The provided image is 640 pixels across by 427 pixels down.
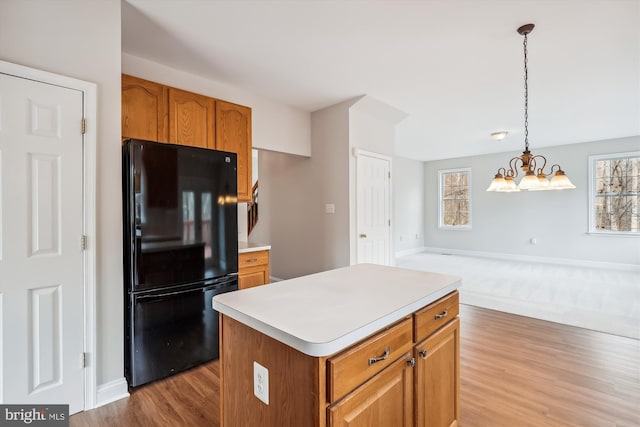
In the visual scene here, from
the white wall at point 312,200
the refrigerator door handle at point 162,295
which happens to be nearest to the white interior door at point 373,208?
the white wall at point 312,200

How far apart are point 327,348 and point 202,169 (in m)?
1.96

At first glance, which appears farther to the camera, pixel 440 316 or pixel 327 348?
pixel 440 316

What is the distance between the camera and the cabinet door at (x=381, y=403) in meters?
0.89

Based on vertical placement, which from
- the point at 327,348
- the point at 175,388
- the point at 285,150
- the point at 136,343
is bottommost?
the point at 175,388

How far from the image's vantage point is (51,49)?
1747mm

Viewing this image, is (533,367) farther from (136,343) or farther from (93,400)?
(93,400)

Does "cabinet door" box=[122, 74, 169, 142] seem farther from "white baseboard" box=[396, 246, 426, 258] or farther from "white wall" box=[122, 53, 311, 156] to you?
"white baseboard" box=[396, 246, 426, 258]

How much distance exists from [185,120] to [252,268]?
1.55m

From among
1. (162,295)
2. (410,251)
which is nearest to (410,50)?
(162,295)

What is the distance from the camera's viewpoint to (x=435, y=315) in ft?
4.34

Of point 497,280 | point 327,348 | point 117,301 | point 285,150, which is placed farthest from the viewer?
point 497,280

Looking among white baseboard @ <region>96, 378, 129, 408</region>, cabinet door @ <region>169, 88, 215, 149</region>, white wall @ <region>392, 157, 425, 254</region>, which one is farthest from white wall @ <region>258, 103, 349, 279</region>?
white wall @ <region>392, 157, 425, 254</region>

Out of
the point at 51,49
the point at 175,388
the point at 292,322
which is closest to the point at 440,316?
the point at 292,322

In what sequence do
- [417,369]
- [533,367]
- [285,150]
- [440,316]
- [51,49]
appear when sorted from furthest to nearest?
1. [285,150]
2. [533,367]
3. [51,49]
4. [440,316]
5. [417,369]
